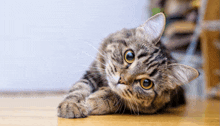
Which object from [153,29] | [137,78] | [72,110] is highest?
[153,29]

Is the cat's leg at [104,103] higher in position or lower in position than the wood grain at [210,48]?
lower

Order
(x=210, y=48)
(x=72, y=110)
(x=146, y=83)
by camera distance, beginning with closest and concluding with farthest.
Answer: (x=72, y=110)
(x=146, y=83)
(x=210, y=48)

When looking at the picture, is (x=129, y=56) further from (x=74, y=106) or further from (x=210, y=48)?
(x=210, y=48)

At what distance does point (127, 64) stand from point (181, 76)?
28cm

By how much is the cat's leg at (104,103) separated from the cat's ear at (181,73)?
11.4 inches

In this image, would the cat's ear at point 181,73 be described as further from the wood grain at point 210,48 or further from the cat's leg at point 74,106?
the wood grain at point 210,48

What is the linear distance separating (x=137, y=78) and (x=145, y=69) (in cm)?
6

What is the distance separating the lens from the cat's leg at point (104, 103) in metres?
0.92

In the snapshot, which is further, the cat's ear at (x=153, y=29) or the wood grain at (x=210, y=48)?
the wood grain at (x=210, y=48)

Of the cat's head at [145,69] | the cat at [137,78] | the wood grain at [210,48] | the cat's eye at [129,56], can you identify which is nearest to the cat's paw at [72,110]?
the cat at [137,78]

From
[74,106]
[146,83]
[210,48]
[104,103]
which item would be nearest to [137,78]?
[146,83]

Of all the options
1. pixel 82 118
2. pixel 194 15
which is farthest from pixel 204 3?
pixel 82 118

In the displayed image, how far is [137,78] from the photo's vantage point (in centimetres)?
90

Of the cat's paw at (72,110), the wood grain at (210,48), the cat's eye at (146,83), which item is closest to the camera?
the cat's paw at (72,110)
